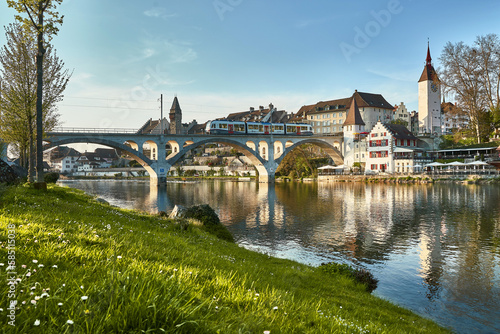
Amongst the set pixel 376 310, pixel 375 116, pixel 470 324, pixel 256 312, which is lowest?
pixel 470 324

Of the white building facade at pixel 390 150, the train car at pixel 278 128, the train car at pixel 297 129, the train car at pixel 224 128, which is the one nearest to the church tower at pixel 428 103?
the white building facade at pixel 390 150

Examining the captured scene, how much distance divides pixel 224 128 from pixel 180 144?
10460mm

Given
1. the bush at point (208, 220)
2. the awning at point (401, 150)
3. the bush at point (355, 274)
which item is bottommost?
the bush at point (355, 274)

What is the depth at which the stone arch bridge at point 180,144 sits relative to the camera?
64.4 metres

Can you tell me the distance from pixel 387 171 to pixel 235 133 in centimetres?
3621

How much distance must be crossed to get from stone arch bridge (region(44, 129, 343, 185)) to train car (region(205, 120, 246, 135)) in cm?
95

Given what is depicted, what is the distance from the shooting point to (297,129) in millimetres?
90500

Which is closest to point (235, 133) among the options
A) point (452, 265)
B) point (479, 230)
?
point (479, 230)

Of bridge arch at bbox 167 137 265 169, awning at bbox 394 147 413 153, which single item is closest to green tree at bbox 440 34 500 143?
awning at bbox 394 147 413 153

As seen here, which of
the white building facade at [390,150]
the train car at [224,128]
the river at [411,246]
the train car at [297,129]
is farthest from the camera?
the train car at [297,129]

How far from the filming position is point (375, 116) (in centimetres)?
11406

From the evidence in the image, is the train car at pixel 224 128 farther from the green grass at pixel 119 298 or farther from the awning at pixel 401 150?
the green grass at pixel 119 298

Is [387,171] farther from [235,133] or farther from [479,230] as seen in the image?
[479,230]

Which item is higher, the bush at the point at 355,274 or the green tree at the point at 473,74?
the green tree at the point at 473,74
